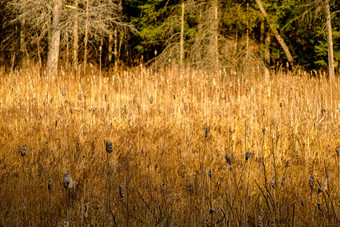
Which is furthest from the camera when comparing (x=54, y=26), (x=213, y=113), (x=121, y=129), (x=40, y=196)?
(x=54, y=26)

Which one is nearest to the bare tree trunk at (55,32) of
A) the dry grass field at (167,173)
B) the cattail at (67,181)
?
the dry grass field at (167,173)

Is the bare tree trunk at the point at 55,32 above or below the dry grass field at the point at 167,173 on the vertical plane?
above

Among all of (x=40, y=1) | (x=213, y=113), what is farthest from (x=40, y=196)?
(x=40, y=1)

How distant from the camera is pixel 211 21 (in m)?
17.0

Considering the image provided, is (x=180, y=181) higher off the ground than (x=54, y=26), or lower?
lower

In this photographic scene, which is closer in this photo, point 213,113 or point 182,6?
point 213,113

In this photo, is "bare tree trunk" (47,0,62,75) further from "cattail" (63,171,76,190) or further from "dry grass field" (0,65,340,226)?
"cattail" (63,171,76,190)

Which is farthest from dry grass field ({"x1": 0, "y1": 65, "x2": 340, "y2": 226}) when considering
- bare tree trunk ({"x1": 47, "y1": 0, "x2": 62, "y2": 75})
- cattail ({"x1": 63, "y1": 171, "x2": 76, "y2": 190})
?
bare tree trunk ({"x1": 47, "y1": 0, "x2": 62, "y2": 75})

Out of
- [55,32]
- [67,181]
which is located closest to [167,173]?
[67,181]

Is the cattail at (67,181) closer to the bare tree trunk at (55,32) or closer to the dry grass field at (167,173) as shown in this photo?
the dry grass field at (167,173)

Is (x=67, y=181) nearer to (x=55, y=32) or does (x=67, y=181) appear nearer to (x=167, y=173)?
(x=167, y=173)

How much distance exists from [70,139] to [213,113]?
7.28ft

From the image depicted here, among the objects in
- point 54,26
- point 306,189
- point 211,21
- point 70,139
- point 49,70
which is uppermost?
point 211,21

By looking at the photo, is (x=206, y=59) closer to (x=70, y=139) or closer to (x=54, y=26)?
(x=54, y=26)
